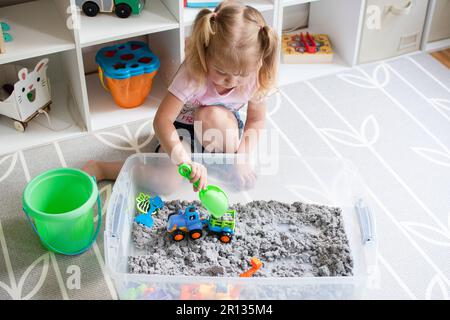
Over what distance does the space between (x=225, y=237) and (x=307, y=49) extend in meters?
0.89

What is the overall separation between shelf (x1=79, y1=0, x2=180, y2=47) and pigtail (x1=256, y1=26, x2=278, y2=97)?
15.2 inches

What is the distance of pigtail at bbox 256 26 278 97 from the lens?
50.6 inches

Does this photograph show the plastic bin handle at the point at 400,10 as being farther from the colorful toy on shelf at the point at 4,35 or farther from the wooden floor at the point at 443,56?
the colorful toy on shelf at the point at 4,35

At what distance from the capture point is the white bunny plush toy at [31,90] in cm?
163

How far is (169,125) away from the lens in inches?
56.9

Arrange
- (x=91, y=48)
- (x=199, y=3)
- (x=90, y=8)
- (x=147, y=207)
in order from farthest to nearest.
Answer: (x=91, y=48), (x=199, y=3), (x=90, y=8), (x=147, y=207)

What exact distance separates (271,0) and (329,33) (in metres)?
0.39

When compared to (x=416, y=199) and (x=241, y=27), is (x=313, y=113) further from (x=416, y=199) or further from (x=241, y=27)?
(x=241, y=27)

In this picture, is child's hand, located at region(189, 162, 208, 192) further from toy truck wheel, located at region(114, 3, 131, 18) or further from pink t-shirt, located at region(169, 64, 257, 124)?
toy truck wheel, located at region(114, 3, 131, 18)

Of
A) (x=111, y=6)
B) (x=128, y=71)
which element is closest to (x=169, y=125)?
(x=128, y=71)

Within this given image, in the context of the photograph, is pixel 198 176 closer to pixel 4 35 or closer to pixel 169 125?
Answer: pixel 169 125

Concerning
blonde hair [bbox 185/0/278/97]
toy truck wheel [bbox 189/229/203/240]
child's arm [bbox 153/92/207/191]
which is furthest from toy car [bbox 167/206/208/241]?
blonde hair [bbox 185/0/278/97]

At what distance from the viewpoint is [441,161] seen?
168cm
